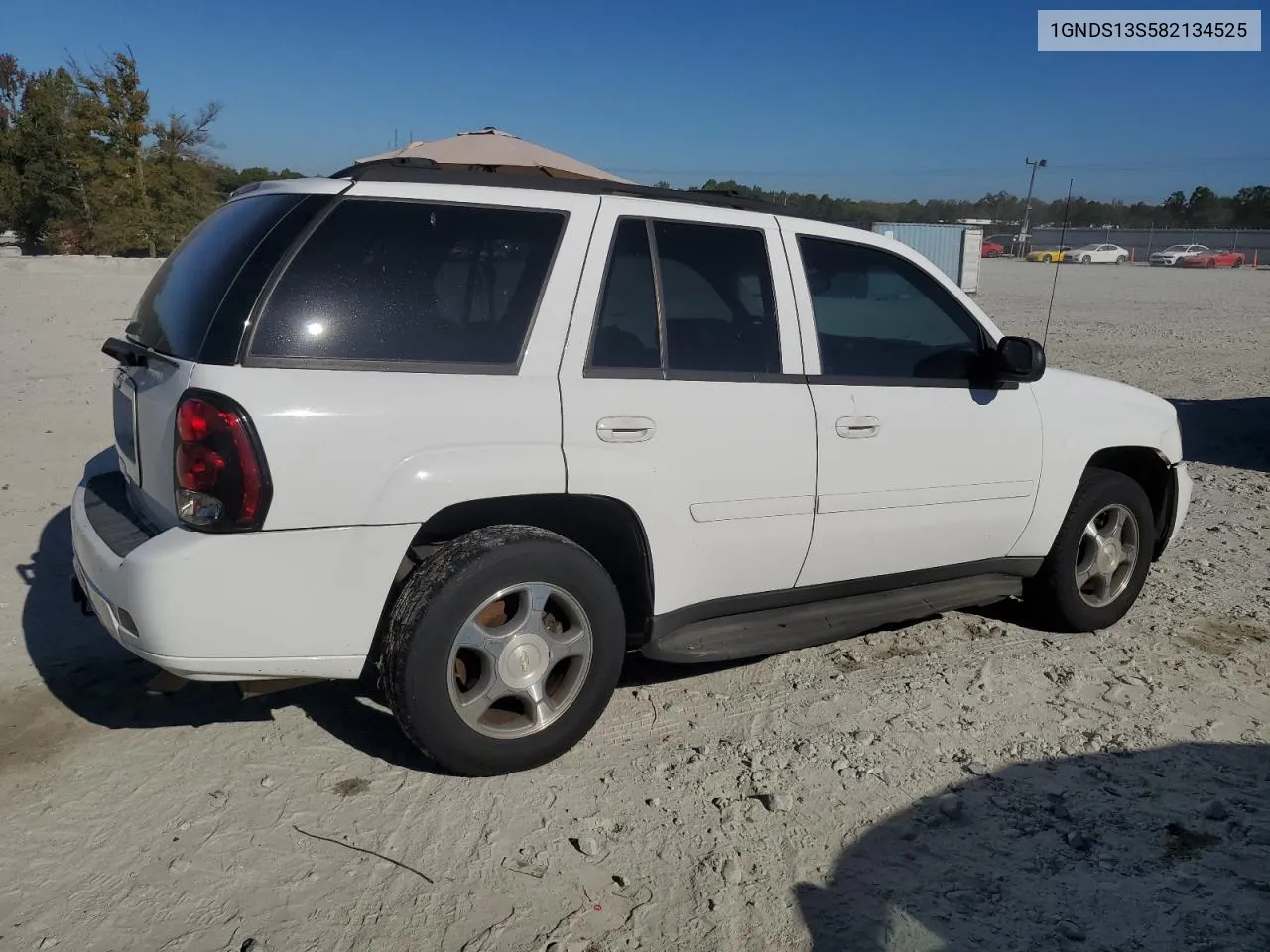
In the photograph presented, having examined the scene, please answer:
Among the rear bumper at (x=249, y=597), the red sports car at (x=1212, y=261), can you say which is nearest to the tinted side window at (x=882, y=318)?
the rear bumper at (x=249, y=597)

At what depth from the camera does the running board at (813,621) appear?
3.78 m

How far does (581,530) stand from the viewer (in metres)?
3.69

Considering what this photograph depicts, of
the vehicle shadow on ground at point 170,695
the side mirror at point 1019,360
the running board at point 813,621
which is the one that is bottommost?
the vehicle shadow on ground at point 170,695

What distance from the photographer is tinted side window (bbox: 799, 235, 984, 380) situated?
13.4 feet

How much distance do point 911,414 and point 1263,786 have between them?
1735mm

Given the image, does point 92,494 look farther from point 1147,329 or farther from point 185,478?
point 1147,329

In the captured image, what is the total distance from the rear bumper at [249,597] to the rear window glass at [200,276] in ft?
1.96

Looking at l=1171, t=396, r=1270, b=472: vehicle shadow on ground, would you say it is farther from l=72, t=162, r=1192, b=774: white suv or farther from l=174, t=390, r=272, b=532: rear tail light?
l=174, t=390, r=272, b=532: rear tail light

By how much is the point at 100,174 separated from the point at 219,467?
33.8m

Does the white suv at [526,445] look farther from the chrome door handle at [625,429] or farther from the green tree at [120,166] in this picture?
the green tree at [120,166]

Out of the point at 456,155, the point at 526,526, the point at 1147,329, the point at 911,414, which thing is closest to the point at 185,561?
the point at 526,526

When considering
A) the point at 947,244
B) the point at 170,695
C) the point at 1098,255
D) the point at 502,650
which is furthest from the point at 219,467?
the point at 1098,255

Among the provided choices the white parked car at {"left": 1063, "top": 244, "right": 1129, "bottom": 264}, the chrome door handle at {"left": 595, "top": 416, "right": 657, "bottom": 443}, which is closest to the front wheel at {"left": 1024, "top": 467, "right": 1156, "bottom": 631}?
the chrome door handle at {"left": 595, "top": 416, "right": 657, "bottom": 443}

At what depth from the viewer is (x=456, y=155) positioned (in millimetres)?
11281
